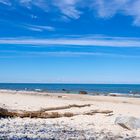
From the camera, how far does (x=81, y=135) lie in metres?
14.2

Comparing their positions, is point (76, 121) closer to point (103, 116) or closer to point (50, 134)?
point (103, 116)

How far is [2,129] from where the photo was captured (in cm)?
1489

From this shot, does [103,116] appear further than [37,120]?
Yes

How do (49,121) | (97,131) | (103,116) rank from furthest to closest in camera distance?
(103,116) < (49,121) < (97,131)

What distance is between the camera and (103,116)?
64.3 ft

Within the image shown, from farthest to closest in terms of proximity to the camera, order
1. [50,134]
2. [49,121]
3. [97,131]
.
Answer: [49,121]
[97,131]
[50,134]

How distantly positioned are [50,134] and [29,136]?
83cm

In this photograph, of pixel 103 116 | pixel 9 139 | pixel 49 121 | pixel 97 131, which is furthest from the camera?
pixel 103 116

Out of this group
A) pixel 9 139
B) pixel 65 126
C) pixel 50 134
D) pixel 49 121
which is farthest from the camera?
pixel 49 121

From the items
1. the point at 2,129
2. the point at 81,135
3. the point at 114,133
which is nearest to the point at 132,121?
the point at 114,133

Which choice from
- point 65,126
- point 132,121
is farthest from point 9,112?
point 132,121

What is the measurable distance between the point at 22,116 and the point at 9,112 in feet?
2.04

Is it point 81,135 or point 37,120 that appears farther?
point 37,120

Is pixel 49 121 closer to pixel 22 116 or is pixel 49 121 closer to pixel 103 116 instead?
pixel 22 116
